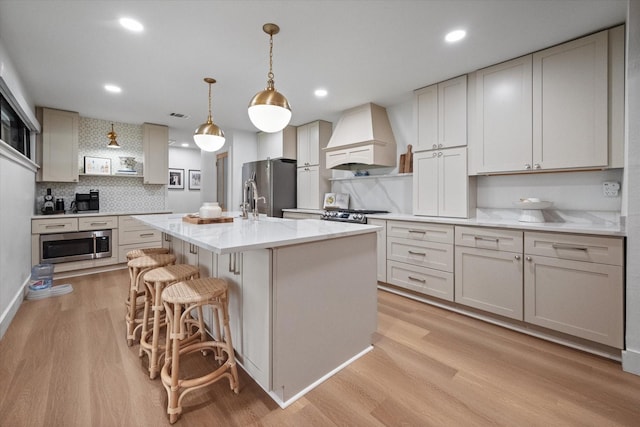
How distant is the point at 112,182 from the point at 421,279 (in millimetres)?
5396

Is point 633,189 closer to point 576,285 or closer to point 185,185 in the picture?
point 576,285

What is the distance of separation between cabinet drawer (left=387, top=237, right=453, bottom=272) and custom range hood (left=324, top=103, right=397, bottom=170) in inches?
46.7

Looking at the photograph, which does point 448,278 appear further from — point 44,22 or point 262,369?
point 44,22

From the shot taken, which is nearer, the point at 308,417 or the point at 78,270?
the point at 308,417

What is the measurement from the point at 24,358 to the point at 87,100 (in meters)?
3.43

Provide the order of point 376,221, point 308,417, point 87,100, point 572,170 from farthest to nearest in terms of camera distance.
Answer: point 87,100
point 376,221
point 572,170
point 308,417

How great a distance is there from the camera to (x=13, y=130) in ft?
10.5

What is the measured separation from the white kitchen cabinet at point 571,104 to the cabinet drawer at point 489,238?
71 centimetres

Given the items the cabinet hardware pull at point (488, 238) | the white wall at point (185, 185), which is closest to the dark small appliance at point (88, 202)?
the white wall at point (185, 185)

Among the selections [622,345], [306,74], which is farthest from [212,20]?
[622,345]

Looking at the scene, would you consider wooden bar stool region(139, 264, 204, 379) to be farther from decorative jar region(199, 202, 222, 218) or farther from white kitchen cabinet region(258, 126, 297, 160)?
white kitchen cabinet region(258, 126, 297, 160)

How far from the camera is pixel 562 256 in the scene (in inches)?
85.3

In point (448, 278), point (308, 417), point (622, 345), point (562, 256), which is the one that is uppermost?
point (562, 256)

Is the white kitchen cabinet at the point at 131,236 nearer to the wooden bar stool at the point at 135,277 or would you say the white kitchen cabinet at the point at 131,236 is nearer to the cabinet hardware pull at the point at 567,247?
the wooden bar stool at the point at 135,277
